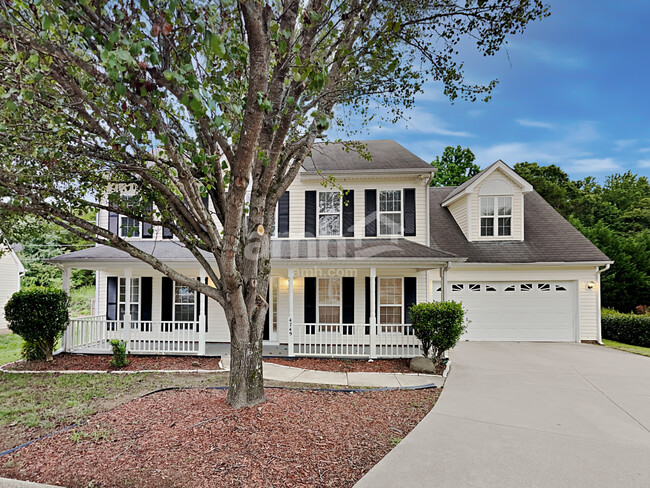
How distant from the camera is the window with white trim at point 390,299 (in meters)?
10.7

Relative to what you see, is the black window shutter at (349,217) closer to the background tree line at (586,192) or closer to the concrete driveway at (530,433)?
the concrete driveway at (530,433)

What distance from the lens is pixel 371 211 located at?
430 inches

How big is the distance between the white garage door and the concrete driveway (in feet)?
12.1

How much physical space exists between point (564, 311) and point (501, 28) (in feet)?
34.5

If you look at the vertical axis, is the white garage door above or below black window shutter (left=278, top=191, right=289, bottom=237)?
below

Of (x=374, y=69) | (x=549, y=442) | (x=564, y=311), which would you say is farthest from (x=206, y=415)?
(x=564, y=311)

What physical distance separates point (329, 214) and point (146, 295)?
637 cm

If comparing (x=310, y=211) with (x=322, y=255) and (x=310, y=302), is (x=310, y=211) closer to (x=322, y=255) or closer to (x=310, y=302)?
(x=322, y=255)

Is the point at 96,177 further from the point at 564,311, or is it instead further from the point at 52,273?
Answer: the point at 52,273

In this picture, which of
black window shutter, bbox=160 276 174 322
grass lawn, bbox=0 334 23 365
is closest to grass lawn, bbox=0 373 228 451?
grass lawn, bbox=0 334 23 365

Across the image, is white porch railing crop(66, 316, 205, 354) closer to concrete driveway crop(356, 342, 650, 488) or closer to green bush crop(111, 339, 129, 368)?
green bush crop(111, 339, 129, 368)

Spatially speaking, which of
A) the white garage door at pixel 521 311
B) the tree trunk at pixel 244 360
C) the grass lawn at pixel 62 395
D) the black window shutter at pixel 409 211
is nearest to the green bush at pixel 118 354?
the grass lawn at pixel 62 395

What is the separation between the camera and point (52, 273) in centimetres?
2402

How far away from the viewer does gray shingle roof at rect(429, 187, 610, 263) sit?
38.5ft
